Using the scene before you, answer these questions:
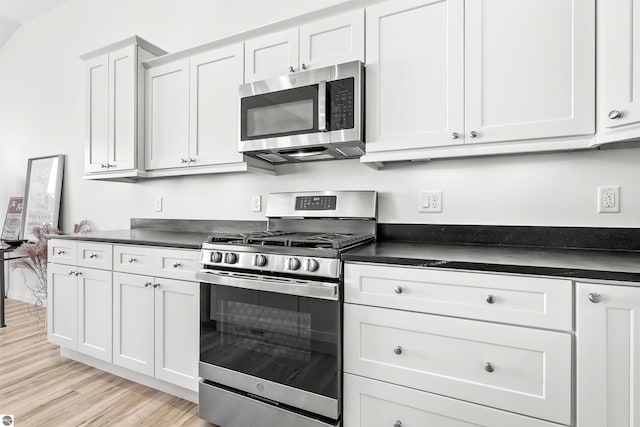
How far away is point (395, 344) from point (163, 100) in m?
2.32

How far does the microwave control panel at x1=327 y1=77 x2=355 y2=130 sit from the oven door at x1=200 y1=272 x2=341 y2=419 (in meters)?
0.87

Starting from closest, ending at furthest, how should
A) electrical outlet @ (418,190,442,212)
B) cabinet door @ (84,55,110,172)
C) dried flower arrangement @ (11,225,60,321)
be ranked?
electrical outlet @ (418,190,442,212) → cabinet door @ (84,55,110,172) → dried flower arrangement @ (11,225,60,321)

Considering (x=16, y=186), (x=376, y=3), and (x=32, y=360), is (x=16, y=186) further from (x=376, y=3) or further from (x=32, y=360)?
(x=376, y=3)

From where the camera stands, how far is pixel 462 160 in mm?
1842

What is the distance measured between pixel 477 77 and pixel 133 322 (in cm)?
236

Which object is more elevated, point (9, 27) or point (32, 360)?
point (9, 27)

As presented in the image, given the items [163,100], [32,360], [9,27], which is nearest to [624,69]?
[163,100]

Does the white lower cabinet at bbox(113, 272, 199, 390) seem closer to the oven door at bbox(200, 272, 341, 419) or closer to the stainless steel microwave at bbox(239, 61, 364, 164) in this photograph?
the oven door at bbox(200, 272, 341, 419)

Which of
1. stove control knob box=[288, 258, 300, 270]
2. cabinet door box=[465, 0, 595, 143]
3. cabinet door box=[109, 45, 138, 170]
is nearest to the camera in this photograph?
cabinet door box=[465, 0, 595, 143]

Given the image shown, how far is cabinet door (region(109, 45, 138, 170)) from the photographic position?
2512mm

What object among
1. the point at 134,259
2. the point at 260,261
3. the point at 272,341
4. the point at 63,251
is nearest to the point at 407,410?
the point at 272,341

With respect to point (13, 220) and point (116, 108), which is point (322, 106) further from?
point (13, 220)

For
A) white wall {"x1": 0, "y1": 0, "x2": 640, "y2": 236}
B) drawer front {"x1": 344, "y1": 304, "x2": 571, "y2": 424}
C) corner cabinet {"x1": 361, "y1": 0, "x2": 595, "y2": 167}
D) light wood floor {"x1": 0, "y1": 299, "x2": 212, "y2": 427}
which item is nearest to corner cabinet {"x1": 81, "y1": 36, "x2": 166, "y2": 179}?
white wall {"x1": 0, "y1": 0, "x2": 640, "y2": 236}

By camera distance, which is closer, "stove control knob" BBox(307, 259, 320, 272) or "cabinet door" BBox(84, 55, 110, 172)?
"stove control knob" BBox(307, 259, 320, 272)
